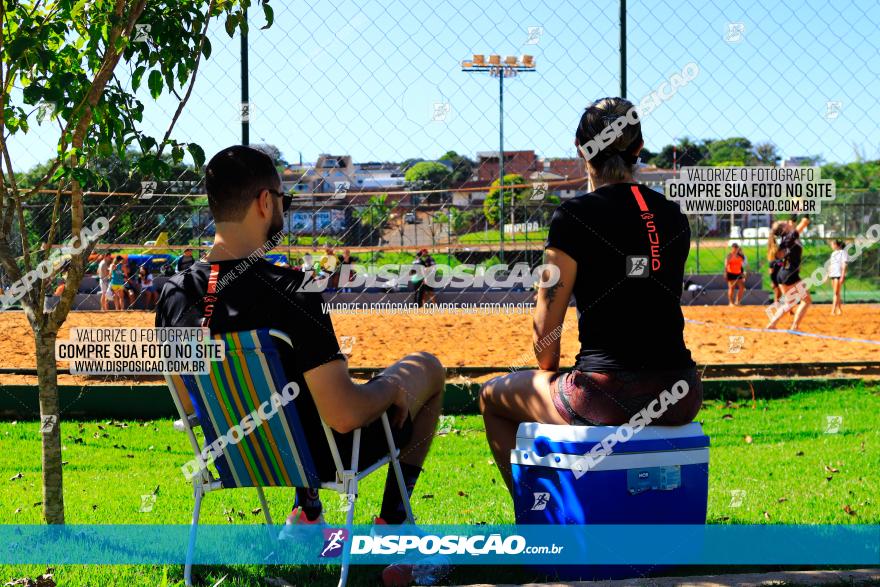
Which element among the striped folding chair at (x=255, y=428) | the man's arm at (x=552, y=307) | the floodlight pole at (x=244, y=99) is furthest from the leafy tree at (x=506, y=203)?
the striped folding chair at (x=255, y=428)

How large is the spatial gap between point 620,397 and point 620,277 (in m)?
0.39

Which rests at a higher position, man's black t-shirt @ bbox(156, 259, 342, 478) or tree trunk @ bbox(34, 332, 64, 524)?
man's black t-shirt @ bbox(156, 259, 342, 478)

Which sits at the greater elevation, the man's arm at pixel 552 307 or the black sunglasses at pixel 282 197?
the black sunglasses at pixel 282 197

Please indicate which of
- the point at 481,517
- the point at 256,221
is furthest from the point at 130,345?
the point at 256,221

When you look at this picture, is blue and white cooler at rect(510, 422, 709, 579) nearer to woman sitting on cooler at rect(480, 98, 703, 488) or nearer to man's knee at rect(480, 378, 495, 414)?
woman sitting on cooler at rect(480, 98, 703, 488)

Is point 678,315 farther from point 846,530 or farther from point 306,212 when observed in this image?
point 306,212

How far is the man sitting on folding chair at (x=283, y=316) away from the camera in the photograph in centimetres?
273

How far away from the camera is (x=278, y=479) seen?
2.98 m

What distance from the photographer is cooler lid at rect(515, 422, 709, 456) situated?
2801mm

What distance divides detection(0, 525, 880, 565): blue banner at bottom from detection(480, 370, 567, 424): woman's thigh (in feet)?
1.22

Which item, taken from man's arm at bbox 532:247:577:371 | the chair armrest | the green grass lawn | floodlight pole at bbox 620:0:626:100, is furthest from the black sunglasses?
floodlight pole at bbox 620:0:626:100

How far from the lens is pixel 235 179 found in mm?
2891

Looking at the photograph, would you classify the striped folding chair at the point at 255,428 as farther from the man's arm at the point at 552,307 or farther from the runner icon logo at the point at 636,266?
the runner icon logo at the point at 636,266

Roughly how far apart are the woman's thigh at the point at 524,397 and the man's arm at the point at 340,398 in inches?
20.4
